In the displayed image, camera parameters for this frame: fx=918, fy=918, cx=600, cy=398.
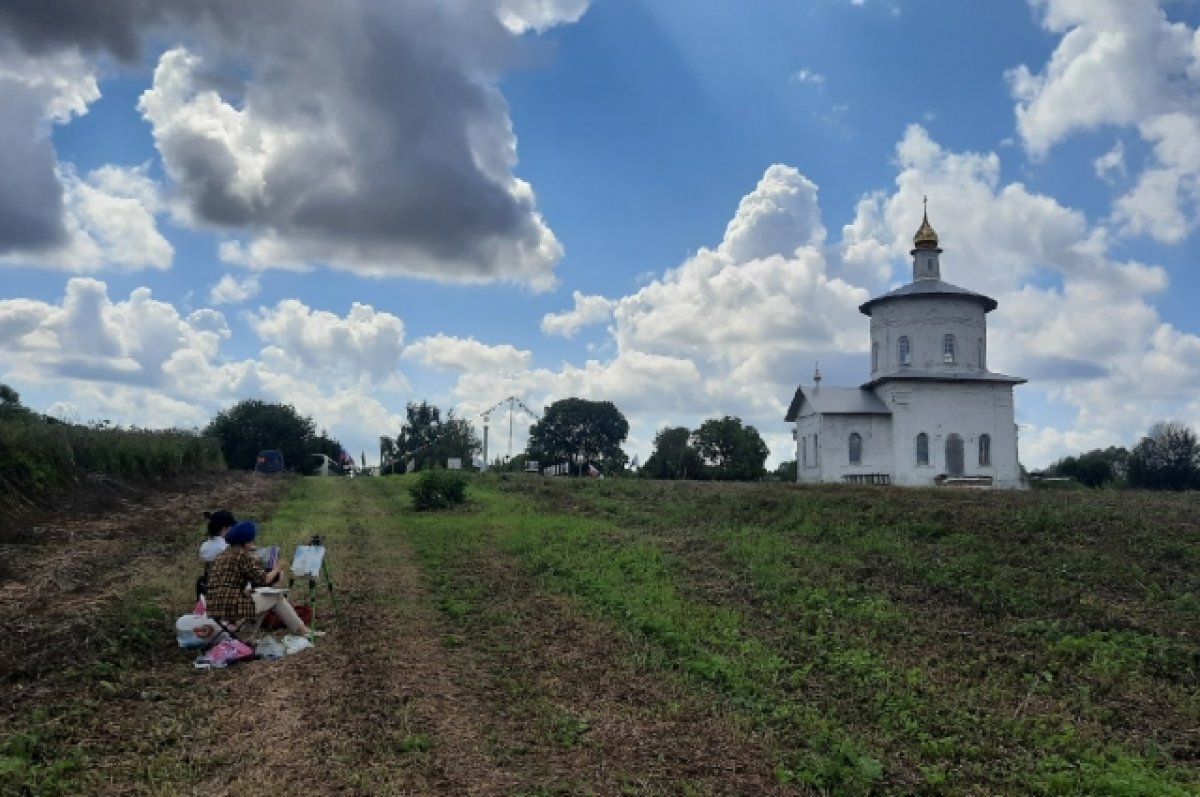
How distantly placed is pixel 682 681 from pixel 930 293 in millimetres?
45166

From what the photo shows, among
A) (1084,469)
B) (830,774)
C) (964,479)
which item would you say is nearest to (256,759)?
(830,774)

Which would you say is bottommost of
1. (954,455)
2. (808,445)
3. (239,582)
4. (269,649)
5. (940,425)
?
(269,649)

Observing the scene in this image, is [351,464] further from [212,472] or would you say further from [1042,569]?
[1042,569]

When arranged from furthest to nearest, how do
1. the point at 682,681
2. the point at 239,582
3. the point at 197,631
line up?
the point at 239,582 < the point at 197,631 < the point at 682,681

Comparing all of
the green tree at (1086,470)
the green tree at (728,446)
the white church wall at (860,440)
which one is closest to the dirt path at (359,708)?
the white church wall at (860,440)

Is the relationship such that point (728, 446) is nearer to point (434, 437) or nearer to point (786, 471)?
point (786, 471)

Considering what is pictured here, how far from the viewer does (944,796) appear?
6.20m

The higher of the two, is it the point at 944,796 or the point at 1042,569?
the point at 1042,569

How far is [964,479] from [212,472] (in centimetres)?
3487

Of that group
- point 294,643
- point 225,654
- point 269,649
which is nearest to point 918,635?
point 294,643

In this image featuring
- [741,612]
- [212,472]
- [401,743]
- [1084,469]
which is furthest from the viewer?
[1084,469]

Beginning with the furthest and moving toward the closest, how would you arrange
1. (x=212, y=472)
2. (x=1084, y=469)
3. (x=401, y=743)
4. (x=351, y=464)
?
(x=351, y=464) < (x=1084, y=469) < (x=212, y=472) < (x=401, y=743)

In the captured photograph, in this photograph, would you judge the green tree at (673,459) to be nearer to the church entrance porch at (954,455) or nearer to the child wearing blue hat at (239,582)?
the church entrance porch at (954,455)

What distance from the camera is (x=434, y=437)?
103 m
